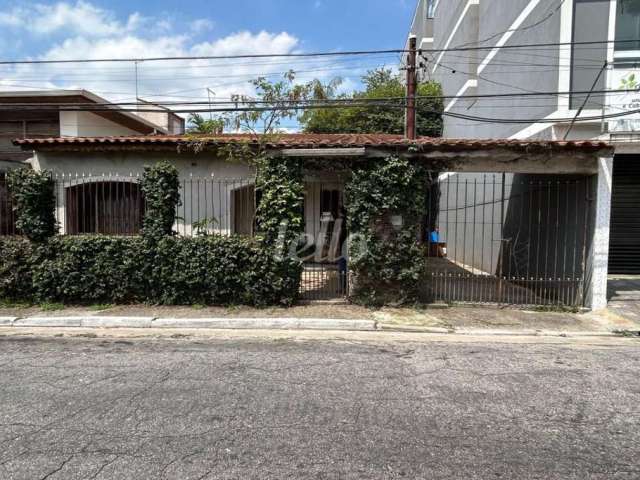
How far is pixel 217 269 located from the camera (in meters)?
7.87

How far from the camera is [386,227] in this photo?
316 inches

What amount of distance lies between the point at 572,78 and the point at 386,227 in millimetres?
6862

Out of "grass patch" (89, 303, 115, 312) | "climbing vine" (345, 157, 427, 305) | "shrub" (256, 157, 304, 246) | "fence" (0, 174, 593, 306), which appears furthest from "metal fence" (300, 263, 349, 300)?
"grass patch" (89, 303, 115, 312)

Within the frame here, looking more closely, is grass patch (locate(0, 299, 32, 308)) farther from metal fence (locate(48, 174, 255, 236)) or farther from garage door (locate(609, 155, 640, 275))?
garage door (locate(609, 155, 640, 275))

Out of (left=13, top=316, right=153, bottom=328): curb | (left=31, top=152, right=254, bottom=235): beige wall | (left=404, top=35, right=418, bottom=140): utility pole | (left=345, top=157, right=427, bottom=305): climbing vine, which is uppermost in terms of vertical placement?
(left=404, top=35, right=418, bottom=140): utility pole

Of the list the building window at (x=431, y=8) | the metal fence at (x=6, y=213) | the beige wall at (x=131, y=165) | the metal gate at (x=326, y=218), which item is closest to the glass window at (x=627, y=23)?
the metal gate at (x=326, y=218)

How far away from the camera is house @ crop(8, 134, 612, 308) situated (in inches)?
309

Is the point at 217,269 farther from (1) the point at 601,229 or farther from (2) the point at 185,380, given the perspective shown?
(1) the point at 601,229

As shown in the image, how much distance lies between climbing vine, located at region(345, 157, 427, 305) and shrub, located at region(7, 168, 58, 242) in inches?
220

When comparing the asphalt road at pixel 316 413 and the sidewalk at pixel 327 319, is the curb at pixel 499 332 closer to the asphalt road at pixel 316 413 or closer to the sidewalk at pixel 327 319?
the sidewalk at pixel 327 319

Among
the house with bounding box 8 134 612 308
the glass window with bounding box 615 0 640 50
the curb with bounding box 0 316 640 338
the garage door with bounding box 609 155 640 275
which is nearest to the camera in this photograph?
the curb with bounding box 0 316 640 338

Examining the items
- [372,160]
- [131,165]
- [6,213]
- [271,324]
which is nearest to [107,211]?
[131,165]

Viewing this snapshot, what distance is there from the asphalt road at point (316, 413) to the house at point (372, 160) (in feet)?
10.5

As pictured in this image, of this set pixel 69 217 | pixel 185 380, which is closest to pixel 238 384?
pixel 185 380
